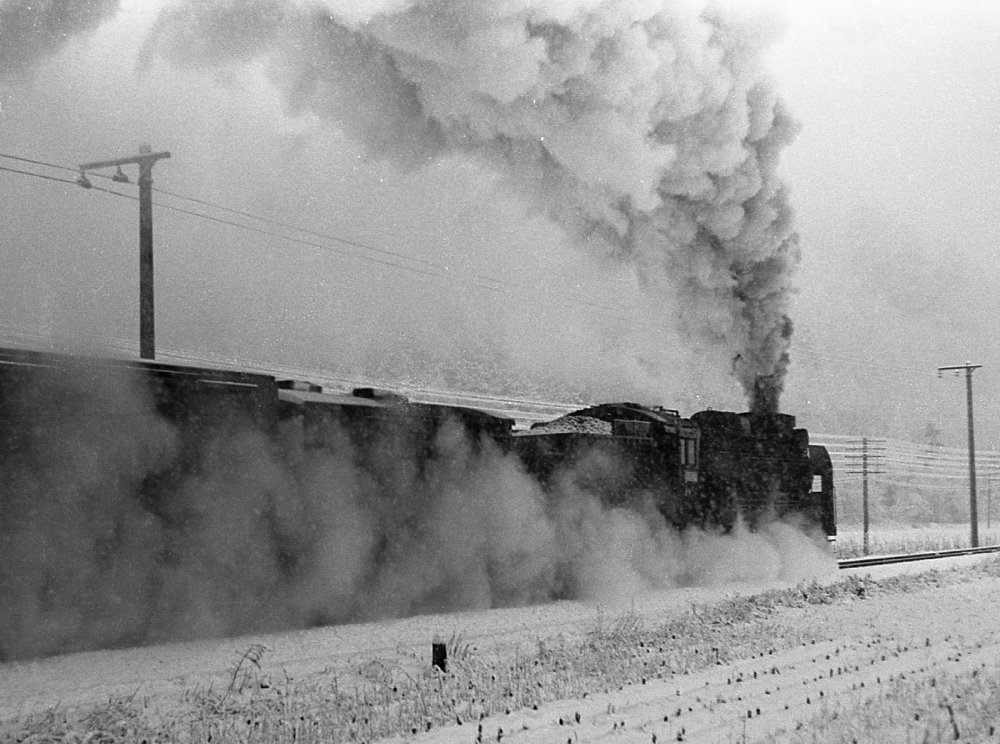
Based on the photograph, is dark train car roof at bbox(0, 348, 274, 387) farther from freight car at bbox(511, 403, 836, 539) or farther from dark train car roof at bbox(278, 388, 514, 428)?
freight car at bbox(511, 403, 836, 539)

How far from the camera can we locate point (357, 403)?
13.7 meters

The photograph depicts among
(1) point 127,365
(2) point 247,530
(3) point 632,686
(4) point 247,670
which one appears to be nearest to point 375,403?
(2) point 247,530

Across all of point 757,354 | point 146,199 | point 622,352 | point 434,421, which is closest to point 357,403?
point 434,421

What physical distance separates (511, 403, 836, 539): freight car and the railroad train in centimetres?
3

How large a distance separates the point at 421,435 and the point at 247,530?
131 inches

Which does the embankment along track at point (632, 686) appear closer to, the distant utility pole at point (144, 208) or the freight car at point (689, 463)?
the freight car at point (689, 463)

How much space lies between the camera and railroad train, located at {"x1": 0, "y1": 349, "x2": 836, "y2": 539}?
10328mm

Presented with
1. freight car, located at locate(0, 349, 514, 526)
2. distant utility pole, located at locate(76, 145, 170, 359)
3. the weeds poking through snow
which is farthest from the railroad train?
distant utility pole, located at locate(76, 145, 170, 359)

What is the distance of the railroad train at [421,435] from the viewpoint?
10.3 metres

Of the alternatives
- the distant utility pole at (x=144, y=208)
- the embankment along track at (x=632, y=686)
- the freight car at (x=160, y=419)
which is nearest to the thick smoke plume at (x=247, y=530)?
the freight car at (x=160, y=419)

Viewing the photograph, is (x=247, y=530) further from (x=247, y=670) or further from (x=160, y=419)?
(x=247, y=670)

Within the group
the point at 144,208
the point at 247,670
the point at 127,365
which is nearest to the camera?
the point at 247,670

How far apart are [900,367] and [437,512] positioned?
123m

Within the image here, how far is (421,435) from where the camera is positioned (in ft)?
47.8
